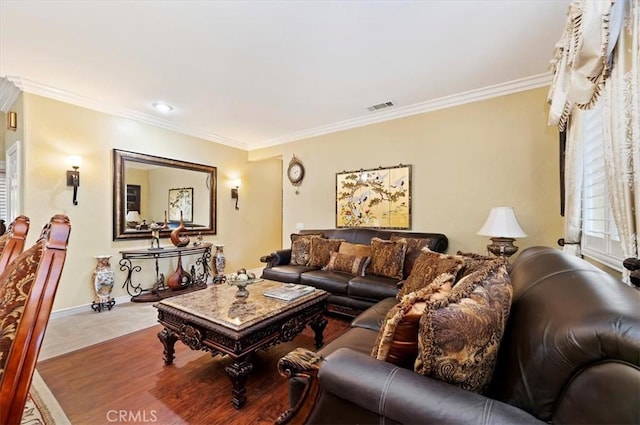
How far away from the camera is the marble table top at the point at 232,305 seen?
182 cm

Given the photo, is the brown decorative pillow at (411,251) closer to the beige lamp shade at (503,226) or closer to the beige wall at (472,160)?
the beige wall at (472,160)

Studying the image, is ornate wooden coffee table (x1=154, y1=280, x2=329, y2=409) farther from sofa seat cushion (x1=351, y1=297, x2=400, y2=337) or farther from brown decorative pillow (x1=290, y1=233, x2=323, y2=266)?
brown decorative pillow (x1=290, y1=233, x2=323, y2=266)

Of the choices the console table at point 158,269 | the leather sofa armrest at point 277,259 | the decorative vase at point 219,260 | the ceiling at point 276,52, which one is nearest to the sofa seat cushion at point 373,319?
the leather sofa armrest at point 277,259

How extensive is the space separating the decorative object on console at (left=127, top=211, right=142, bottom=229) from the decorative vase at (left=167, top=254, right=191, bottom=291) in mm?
756

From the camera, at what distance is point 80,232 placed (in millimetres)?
3412

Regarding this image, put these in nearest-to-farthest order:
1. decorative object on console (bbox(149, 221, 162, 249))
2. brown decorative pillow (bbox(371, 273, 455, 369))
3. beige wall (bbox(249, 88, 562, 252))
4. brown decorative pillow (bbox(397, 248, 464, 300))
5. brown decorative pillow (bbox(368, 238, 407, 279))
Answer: brown decorative pillow (bbox(371, 273, 455, 369)) < brown decorative pillow (bbox(397, 248, 464, 300)) < beige wall (bbox(249, 88, 562, 252)) < brown decorative pillow (bbox(368, 238, 407, 279)) < decorative object on console (bbox(149, 221, 162, 249))

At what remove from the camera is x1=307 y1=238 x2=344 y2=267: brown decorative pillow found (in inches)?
143

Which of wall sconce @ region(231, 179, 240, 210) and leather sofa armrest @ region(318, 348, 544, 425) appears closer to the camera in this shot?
leather sofa armrest @ region(318, 348, 544, 425)

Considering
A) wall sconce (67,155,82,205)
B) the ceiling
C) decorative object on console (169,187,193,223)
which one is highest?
the ceiling

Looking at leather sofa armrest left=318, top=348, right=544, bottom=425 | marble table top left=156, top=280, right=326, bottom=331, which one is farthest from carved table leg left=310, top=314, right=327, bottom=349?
leather sofa armrest left=318, top=348, right=544, bottom=425

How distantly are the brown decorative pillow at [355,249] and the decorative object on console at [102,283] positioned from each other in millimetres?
2971

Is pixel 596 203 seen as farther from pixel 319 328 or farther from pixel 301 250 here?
pixel 301 250

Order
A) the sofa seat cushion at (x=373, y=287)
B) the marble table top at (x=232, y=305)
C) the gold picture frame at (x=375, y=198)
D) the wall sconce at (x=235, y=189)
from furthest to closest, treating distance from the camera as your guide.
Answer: the wall sconce at (x=235, y=189), the gold picture frame at (x=375, y=198), the sofa seat cushion at (x=373, y=287), the marble table top at (x=232, y=305)

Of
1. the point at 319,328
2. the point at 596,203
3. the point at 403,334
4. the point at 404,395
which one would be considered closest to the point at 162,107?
the point at 319,328
